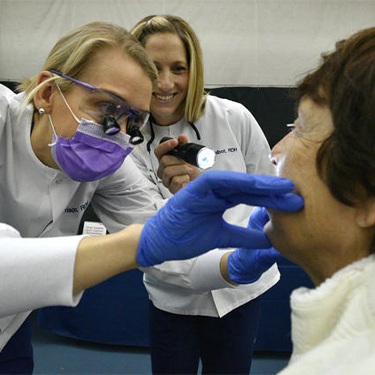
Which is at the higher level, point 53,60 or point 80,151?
point 53,60

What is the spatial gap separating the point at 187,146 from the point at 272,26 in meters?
2.68

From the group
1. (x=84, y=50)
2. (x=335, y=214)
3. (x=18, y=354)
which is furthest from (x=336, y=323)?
(x=18, y=354)

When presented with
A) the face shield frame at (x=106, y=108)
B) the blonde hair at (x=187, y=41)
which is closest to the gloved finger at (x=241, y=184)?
the face shield frame at (x=106, y=108)

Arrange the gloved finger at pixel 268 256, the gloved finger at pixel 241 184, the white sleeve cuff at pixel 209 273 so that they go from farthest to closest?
the white sleeve cuff at pixel 209 273
the gloved finger at pixel 268 256
the gloved finger at pixel 241 184

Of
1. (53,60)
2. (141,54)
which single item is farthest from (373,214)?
(53,60)

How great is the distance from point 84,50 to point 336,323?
2.90ft

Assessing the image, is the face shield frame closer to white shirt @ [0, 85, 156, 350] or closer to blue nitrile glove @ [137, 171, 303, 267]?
white shirt @ [0, 85, 156, 350]

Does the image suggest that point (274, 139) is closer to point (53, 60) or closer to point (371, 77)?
point (53, 60)

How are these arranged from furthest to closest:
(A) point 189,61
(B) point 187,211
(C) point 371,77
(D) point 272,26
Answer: (D) point 272,26
(A) point 189,61
(B) point 187,211
(C) point 371,77

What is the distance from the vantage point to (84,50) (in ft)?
4.15

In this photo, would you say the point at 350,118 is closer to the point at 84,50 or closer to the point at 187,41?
the point at 84,50

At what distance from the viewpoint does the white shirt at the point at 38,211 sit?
985 millimetres

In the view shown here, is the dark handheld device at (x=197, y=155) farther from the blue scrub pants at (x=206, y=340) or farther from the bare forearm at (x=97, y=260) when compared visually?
the blue scrub pants at (x=206, y=340)

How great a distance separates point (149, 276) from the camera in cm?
170
